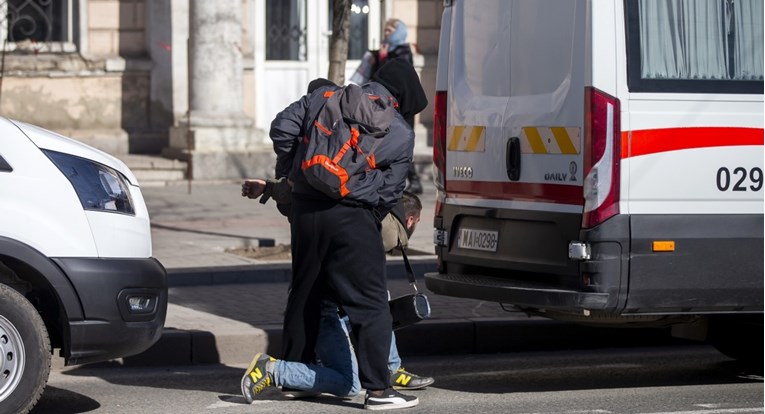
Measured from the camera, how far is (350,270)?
265 inches

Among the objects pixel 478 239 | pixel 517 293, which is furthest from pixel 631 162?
pixel 478 239

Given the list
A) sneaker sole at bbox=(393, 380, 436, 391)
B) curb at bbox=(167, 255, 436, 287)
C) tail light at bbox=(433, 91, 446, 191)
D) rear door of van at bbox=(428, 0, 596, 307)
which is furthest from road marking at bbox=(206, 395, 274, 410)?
curb at bbox=(167, 255, 436, 287)

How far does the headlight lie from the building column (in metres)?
11.0

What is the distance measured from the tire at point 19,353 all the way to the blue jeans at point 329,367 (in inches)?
46.3

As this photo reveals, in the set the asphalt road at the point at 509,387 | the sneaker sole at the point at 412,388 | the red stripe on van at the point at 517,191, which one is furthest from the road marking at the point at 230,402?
the red stripe on van at the point at 517,191

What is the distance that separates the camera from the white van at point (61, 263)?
626cm

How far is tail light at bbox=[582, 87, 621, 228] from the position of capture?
6.79m

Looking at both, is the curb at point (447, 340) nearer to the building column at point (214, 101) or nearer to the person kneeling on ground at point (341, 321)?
the person kneeling on ground at point (341, 321)

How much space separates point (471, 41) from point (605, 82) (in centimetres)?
125

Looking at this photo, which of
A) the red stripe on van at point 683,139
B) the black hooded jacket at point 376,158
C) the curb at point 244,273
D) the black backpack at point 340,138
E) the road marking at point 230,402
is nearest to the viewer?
the black backpack at point 340,138

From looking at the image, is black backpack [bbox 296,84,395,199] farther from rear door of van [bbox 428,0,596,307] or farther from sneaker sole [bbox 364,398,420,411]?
Result: sneaker sole [bbox 364,398,420,411]

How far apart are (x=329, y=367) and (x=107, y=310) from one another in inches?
46.5

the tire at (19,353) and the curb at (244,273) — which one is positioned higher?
the tire at (19,353)

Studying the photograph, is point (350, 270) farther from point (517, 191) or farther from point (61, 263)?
point (61, 263)
